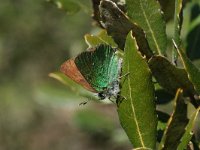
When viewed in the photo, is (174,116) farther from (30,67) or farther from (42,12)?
(30,67)

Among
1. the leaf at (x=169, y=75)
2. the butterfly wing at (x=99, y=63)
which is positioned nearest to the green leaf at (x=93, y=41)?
the butterfly wing at (x=99, y=63)

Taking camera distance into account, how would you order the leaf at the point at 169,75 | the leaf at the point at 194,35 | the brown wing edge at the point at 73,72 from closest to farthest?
the leaf at the point at 169,75 → the brown wing edge at the point at 73,72 → the leaf at the point at 194,35

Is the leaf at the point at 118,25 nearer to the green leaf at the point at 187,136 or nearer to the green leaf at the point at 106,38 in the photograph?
the green leaf at the point at 106,38

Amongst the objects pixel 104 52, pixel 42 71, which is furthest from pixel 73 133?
pixel 104 52

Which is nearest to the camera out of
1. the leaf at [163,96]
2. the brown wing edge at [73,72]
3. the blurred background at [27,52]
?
the brown wing edge at [73,72]

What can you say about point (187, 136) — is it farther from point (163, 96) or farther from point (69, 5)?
point (69, 5)

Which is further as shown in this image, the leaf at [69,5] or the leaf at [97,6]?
the leaf at [69,5]

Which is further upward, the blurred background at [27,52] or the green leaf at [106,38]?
the green leaf at [106,38]
